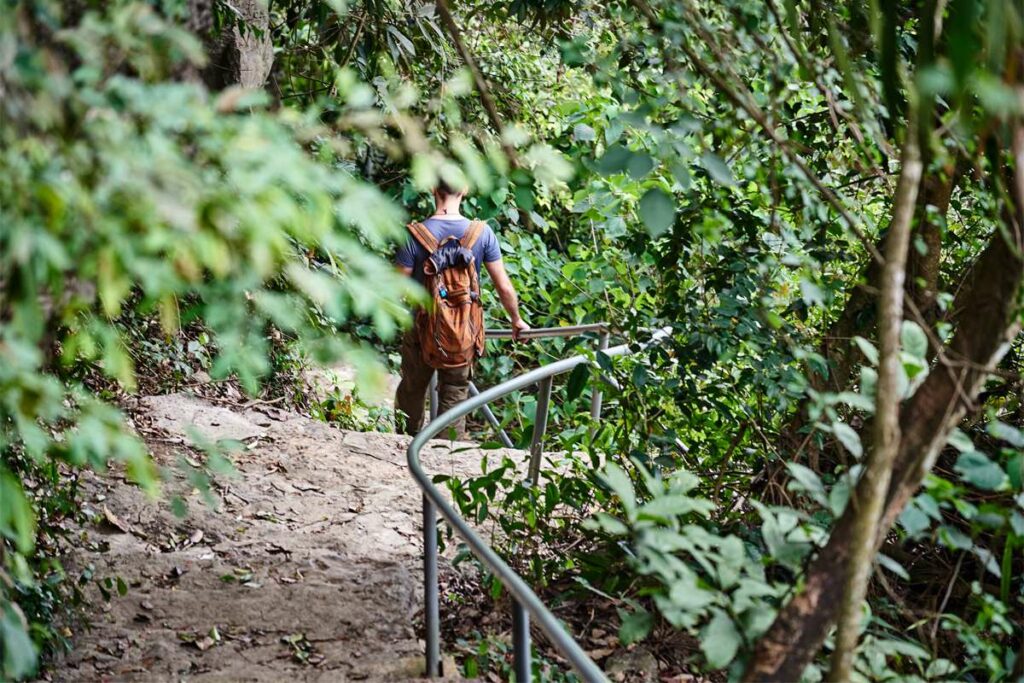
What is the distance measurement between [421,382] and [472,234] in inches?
42.0

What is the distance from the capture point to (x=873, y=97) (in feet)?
7.93

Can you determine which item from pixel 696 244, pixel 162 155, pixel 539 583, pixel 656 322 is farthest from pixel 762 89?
pixel 162 155

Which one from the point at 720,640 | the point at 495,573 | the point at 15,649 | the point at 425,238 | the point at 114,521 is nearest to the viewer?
the point at 15,649

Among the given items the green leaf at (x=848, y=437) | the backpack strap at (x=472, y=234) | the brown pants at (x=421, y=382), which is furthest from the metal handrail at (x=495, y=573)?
the brown pants at (x=421, y=382)

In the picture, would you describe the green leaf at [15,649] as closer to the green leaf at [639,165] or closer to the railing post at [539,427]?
the green leaf at [639,165]

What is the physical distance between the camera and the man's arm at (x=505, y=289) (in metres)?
5.17

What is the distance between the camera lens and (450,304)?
5.06 metres

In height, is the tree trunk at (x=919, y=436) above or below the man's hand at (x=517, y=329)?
above

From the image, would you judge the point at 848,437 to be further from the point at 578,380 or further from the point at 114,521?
the point at 114,521

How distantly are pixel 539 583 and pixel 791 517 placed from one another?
1878mm

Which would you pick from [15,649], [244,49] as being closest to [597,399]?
[244,49]

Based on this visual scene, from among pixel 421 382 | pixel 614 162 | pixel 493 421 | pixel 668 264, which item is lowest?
pixel 421 382

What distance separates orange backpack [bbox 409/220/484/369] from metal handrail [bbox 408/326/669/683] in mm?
979

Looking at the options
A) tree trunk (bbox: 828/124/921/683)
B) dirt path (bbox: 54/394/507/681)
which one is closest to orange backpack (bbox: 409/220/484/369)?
dirt path (bbox: 54/394/507/681)
